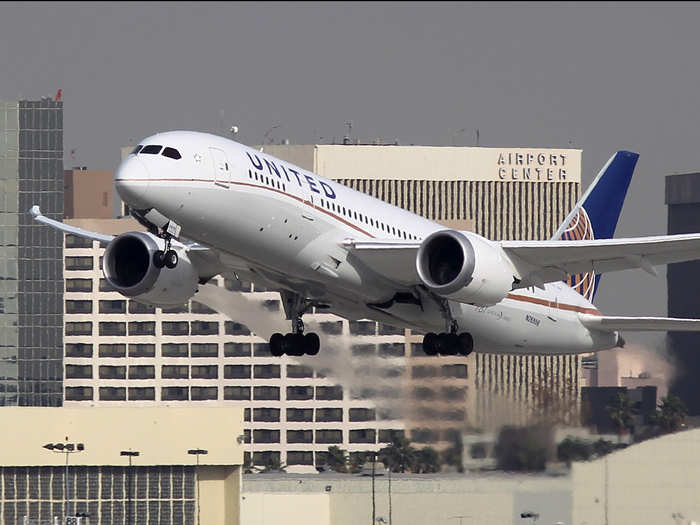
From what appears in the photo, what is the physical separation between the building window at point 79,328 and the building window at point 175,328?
824 cm

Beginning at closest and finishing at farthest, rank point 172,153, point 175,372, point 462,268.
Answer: point 172,153 < point 462,268 < point 175,372

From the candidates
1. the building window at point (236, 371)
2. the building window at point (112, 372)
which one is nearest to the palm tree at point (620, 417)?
the building window at point (236, 371)

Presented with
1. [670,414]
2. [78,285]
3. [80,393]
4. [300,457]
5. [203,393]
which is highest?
[78,285]

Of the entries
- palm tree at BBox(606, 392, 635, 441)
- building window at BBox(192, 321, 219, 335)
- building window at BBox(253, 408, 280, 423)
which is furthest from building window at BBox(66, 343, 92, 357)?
palm tree at BBox(606, 392, 635, 441)

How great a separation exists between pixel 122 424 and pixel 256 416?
43.7m

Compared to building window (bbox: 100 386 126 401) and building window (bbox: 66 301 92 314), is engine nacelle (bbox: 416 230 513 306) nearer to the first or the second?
building window (bbox: 100 386 126 401)

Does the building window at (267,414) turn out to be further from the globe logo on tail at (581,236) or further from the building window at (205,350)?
the globe logo on tail at (581,236)

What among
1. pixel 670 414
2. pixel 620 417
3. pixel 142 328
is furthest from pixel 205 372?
pixel 620 417

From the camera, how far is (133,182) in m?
36.8

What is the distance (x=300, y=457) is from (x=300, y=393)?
4854mm

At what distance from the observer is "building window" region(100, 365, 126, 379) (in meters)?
130

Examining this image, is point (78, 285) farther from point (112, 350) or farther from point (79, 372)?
point (112, 350)

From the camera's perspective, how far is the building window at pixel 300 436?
392 ft

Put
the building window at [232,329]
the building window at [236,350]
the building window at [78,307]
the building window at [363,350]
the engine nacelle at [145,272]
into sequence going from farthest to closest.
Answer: the building window at [78,307] → the building window at [236,350] → the building window at [232,329] → the building window at [363,350] → the engine nacelle at [145,272]
